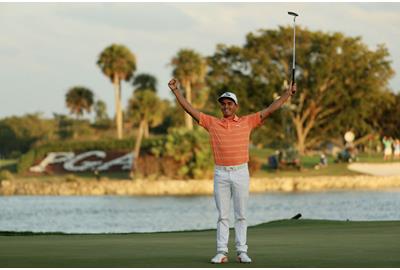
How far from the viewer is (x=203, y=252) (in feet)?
57.2

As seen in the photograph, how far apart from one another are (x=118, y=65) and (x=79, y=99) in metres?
Result: 19.9

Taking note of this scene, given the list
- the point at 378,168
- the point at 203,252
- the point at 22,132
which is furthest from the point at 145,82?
the point at 203,252

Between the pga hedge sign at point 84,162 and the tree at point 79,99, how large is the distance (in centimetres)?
2907

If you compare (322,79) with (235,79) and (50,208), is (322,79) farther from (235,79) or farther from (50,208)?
(50,208)

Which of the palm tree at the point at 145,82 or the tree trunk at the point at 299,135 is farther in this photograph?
the palm tree at the point at 145,82

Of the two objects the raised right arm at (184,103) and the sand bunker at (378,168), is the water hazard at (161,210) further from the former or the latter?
the raised right arm at (184,103)

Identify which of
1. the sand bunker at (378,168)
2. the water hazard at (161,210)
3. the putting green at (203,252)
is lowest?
the water hazard at (161,210)

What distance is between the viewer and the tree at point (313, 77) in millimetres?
115500

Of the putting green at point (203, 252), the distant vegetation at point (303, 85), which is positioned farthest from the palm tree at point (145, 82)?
the putting green at point (203, 252)

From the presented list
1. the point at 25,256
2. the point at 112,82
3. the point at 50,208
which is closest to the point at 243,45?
the point at 112,82

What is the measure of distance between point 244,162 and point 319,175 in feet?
279

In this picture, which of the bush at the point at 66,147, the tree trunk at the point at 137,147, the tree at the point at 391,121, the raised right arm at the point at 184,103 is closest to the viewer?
the raised right arm at the point at 184,103

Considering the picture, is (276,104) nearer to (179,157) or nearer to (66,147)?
(179,157)

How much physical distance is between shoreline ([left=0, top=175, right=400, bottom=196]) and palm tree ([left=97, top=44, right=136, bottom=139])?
1065 inches
